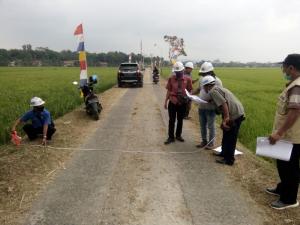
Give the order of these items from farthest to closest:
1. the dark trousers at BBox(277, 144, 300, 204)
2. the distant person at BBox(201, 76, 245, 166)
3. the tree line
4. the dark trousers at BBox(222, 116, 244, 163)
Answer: the tree line, the dark trousers at BBox(222, 116, 244, 163), the distant person at BBox(201, 76, 245, 166), the dark trousers at BBox(277, 144, 300, 204)

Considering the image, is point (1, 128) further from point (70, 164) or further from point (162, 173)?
point (162, 173)

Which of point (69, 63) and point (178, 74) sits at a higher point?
point (178, 74)

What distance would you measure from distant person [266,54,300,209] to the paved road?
44 centimetres

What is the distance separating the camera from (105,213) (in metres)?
4.25

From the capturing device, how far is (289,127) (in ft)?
13.8

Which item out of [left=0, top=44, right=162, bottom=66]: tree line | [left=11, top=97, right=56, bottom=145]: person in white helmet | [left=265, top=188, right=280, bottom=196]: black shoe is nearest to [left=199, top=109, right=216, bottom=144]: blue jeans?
[left=265, top=188, right=280, bottom=196]: black shoe

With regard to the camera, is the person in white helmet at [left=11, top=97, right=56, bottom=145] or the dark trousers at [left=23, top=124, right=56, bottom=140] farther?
the dark trousers at [left=23, top=124, right=56, bottom=140]

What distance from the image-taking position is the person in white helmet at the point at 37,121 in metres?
7.12

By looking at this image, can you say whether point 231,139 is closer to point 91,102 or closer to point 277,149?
point 277,149

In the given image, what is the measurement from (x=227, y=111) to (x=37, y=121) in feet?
12.9

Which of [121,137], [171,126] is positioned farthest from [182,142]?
[121,137]

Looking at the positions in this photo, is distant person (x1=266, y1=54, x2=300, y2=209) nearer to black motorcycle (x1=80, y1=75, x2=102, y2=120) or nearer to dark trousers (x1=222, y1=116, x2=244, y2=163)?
dark trousers (x1=222, y1=116, x2=244, y2=163)

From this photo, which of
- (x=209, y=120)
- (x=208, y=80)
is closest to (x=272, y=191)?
(x=208, y=80)

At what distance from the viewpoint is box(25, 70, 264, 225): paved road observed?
4.17m
